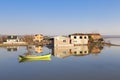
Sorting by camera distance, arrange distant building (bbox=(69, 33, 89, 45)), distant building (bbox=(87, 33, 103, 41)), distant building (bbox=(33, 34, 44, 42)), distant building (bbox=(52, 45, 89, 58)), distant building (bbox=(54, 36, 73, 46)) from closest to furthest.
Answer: distant building (bbox=(52, 45, 89, 58)) < distant building (bbox=(54, 36, 73, 46)) < distant building (bbox=(69, 33, 89, 45)) < distant building (bbox=(87, 33, 103, 41)) < distant building (bbox=(33, 34, 44, 42))

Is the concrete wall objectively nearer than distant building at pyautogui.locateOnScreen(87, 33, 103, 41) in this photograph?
Yes

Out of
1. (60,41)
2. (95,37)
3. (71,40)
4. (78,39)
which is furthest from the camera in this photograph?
(95,37)

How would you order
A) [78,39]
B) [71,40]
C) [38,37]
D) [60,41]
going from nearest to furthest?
[60,41]
[71,40]
[78,39]
[38,37]

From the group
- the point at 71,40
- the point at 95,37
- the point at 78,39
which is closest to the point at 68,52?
the point at 71,40

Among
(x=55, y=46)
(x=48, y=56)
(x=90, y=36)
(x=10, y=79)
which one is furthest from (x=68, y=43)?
(x=10, y=79)

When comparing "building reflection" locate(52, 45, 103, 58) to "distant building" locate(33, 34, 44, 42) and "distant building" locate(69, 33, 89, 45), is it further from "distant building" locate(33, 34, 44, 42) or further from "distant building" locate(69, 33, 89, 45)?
"distant building" locate(33, 34, 44, 42)

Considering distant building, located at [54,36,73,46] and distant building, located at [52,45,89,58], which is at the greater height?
distant building, located at [54,36,73,46]

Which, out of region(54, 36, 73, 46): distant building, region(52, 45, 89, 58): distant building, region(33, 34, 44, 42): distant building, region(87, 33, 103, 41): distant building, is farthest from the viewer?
region(33, 34, 44, 42): distant building

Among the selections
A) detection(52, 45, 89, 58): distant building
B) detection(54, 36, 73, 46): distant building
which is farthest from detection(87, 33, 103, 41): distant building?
detection(52, 45, 89, 58): distant building

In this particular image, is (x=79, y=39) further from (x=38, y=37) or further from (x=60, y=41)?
(x=38, y=37)

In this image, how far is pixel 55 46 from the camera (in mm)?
53312

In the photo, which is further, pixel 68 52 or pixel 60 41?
pixel 60 41

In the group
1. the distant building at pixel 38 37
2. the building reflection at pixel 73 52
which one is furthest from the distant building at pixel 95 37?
the building reflection at pixel 73 52

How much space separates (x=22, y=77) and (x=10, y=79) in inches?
49.5
